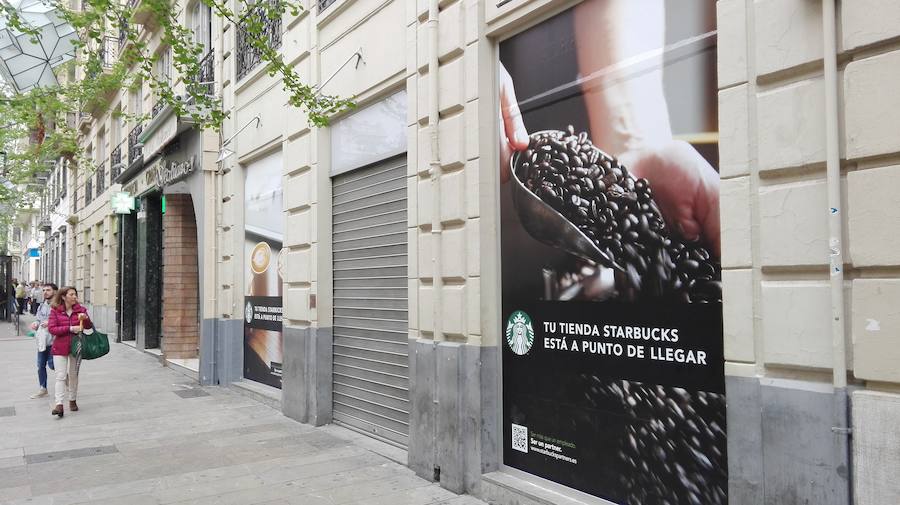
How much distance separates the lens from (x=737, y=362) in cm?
377

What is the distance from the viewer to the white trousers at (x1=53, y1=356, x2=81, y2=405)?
30.6 ft

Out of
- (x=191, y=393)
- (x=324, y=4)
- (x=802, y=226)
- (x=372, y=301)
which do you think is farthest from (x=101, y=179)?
(x=802, y=226)

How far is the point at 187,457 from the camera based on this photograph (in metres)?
7.19

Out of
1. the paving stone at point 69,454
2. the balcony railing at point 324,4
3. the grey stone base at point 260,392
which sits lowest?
the paving stone at point 69,454

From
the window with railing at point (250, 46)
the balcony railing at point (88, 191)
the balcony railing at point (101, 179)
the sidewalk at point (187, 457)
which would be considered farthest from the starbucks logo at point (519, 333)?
the balcony railing at point (88, 191)

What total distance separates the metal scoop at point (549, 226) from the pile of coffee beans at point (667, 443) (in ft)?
2.97

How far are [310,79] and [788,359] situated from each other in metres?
6.99

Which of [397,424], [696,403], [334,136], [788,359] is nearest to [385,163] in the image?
[334,136]

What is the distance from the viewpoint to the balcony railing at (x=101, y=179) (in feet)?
77.2

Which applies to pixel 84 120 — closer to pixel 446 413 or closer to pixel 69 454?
pixel 69 454

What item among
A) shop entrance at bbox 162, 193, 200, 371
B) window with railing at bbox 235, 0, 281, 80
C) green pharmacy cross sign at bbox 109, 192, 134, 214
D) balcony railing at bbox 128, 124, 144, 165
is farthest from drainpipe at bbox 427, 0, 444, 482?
balcony railing at bbox 128, 124, 144, 165

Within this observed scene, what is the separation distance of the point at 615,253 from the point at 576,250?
1.31 ft

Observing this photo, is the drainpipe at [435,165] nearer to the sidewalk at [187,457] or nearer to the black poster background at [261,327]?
the sidewalk at [187,457]

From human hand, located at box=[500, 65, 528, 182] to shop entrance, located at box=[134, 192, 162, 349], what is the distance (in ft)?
43.7
